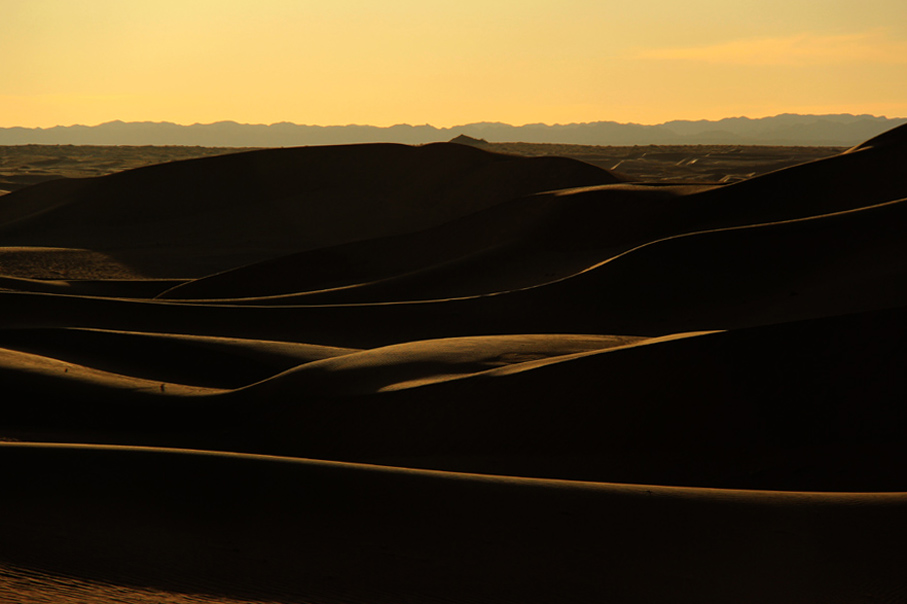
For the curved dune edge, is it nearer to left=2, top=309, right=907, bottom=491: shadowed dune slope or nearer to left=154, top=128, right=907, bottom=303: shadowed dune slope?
left=2, top=309, right=907, bottom=491: shadowed dune slope

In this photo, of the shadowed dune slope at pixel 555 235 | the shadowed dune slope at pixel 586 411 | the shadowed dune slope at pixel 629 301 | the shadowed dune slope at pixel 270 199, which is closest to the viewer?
the shadowed dune slope at pixel 586 411

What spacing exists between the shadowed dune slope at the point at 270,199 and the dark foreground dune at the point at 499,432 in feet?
36.1

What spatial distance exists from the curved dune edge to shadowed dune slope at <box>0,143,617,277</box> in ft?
60.3

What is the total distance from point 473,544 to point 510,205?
1505 centimetres

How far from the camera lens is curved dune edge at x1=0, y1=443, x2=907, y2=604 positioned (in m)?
3.47

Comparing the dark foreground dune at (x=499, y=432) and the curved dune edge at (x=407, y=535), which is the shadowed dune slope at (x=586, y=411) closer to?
the dark foreground dune at (x=499, y=432)

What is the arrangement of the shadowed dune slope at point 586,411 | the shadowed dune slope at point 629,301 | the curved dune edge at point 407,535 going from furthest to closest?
the shadowed dune slope at point 629,301 → the shadowed dune slope at point 586,411 → the curved dune edge at point 407,535

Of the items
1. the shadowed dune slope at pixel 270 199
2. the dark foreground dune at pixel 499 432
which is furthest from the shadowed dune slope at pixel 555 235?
the shadowed dune slope at pixel 270 199

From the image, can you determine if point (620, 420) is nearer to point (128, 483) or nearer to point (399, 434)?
point (399, 434)

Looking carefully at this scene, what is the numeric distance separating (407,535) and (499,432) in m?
2.26

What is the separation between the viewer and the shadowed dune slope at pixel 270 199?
81.5 feet

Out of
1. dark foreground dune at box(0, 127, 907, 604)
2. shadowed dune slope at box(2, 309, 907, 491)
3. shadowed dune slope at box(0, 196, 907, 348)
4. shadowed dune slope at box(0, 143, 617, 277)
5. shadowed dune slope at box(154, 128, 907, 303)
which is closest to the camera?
dark foreground dune at box(0, 127, 907, 604)

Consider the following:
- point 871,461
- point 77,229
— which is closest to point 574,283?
point 871,461

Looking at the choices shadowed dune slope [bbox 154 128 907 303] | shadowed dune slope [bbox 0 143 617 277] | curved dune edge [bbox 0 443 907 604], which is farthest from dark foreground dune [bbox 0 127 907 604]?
shadowed dune slope [bbox 0 143 617 277]
